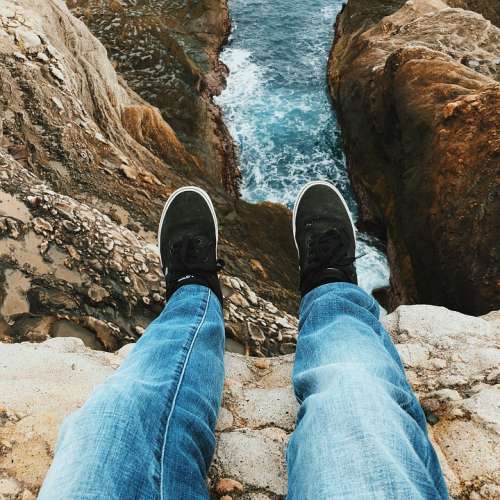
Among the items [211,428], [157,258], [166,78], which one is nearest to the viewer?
[211,428]

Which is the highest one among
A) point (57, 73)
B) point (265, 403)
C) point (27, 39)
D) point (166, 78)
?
point (27, 39)

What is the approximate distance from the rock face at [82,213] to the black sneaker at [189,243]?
0.79ft

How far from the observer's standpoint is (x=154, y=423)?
1.25 meters

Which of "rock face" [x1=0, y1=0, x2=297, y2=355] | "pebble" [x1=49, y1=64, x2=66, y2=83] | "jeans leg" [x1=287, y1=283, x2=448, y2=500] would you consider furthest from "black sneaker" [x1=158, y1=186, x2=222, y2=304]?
"pebble" [x1=49, y1=64, x2=66, y2=83]

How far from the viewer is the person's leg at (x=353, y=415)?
3.58 ft

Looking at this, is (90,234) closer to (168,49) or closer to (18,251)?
(18,251)

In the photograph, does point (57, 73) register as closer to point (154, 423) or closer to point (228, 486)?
point (154, 423)

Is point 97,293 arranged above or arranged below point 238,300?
above

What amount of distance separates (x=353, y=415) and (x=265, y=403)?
74cm

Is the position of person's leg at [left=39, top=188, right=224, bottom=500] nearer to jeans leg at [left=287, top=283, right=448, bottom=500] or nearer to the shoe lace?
jeans leg at [left=287, top=283, right=448, bottom=500]

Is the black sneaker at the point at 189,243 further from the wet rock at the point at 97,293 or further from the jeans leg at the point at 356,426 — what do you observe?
the jeans leg at the point at 356,426

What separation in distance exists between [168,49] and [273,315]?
23.3 ft

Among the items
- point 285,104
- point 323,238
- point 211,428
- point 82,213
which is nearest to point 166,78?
point 285,104

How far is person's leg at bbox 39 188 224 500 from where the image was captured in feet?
3.54
